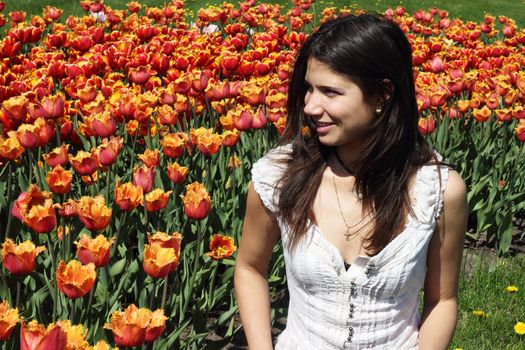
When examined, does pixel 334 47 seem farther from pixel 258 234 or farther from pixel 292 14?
pixel 292 14

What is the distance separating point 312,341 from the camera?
2.20m

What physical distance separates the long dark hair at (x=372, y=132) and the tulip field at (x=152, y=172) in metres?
0.39

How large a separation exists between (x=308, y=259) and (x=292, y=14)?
20.7ft

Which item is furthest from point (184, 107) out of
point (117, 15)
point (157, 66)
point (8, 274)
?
point (117, 15)

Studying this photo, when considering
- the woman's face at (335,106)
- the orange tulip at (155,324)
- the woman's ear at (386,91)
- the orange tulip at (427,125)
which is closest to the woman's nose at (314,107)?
the woman's face at (335,106)

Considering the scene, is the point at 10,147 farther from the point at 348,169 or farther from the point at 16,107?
the point at 348,169

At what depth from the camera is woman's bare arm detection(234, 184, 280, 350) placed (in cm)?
219

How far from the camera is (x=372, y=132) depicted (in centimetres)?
205

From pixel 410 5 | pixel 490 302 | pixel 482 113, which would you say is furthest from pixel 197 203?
pixel 410 5

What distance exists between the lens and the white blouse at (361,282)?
203 cm

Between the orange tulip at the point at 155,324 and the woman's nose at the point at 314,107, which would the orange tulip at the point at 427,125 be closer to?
the woman's nose at the point at 314,107

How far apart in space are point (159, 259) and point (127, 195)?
569mm

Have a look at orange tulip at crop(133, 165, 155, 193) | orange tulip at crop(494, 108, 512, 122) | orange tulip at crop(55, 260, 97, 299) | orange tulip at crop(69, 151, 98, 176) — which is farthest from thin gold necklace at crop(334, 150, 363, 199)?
orange tulip at crop(494, 108, 512, 122)

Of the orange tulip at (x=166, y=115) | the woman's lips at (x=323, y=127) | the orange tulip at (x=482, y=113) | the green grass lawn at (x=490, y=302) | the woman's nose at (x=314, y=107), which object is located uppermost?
the woman's nose at (x=314, y=107)
